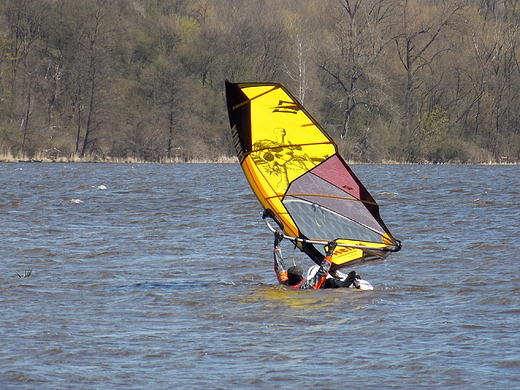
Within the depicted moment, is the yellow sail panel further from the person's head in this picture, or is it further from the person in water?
the person's head

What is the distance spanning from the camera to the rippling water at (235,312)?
5625 millimetres

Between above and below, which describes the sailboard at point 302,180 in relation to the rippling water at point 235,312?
above


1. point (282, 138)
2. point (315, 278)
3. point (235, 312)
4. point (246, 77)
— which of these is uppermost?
point (246, 77)

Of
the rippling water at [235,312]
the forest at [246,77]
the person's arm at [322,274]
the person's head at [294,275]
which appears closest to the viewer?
the rippling water at [235,312]

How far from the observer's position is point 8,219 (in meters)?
15.4

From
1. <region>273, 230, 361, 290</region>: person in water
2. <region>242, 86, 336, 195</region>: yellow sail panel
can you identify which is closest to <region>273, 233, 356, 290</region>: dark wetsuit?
<region>273, 230, 361, 290</region>: person in water

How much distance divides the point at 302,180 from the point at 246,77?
44.6 meters

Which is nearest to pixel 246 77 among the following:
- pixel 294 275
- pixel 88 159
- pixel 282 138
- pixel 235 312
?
pixel 88 159

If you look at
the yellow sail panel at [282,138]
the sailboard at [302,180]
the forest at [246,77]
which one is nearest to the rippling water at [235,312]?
the sailboard at [302,180]

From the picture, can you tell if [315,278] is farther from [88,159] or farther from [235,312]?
[88,159]

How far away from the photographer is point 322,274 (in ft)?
28.2

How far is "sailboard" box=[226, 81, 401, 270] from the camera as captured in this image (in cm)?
871

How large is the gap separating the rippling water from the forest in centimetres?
3495

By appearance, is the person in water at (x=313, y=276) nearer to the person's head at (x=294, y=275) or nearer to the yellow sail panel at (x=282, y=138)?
the person's head at (x=294, y=275)
